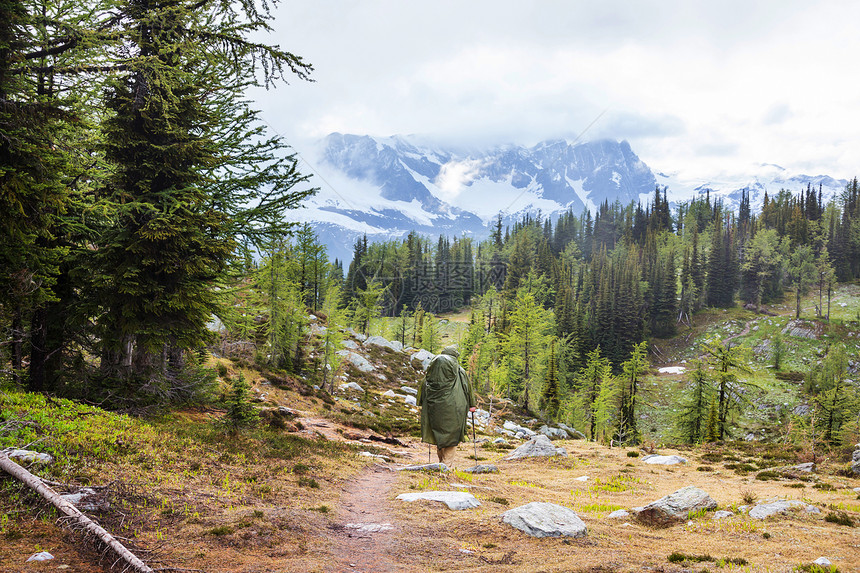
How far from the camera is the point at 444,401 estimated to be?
9.72 meters

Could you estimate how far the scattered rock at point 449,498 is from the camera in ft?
23.2

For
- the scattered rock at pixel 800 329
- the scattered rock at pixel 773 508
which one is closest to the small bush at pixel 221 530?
the scattered rock at pixel 773 508

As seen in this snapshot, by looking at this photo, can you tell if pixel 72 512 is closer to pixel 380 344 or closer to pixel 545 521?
pixel 545 521

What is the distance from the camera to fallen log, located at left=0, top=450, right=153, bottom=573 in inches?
142

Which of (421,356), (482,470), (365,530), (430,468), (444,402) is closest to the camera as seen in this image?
(365,530)

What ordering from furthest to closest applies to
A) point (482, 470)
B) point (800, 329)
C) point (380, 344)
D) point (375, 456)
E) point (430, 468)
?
point (800, 329)
point (380, 344)
point (375, 456)
point (482, 470)
point (430, 468)

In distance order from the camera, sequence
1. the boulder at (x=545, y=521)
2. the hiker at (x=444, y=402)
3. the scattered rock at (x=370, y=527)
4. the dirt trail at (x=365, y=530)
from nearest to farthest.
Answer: the dirt trail at (x=365, y=530) < the boulder at (x=545, y=521) < the scattered rock at (x=370, y=527) < the hiker at (x=444, y=402)

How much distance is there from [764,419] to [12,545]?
205ft

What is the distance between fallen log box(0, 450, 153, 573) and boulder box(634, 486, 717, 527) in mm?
6951

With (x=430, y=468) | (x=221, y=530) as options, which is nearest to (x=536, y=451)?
(x=430, y=468)

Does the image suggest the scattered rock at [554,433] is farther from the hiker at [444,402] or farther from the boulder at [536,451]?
the hiker at [444,402]

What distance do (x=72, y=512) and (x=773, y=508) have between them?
9692 millimetres

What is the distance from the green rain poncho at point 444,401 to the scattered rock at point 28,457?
21.0 ft

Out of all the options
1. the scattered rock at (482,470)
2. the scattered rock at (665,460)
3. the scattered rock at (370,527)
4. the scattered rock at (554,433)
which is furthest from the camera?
the scattered rock at (554,433)
